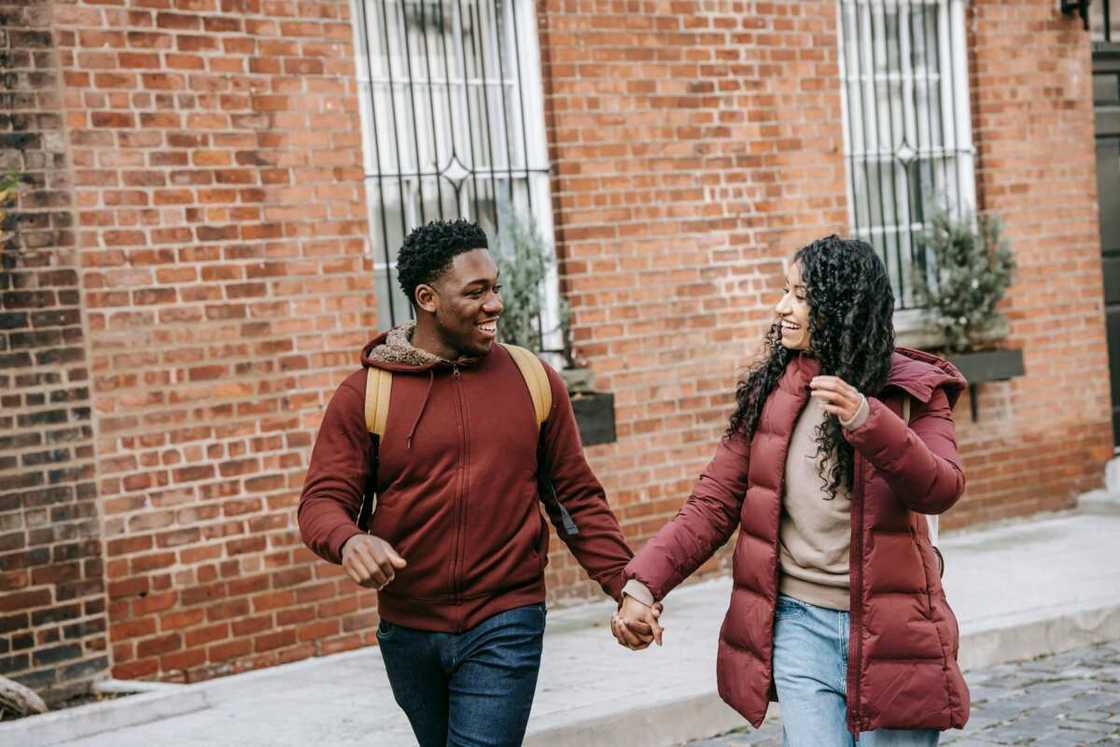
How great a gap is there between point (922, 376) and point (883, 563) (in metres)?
0.45

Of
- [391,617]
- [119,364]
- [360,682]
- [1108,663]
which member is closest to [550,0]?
[119,364]

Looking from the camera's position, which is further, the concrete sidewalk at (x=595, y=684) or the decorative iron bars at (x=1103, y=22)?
the decorative iron bars at (x=1103, y=22)

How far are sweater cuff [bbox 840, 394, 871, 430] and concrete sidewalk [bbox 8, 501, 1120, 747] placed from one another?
281cm

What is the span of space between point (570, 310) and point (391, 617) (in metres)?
4.81

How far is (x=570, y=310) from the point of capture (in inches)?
340

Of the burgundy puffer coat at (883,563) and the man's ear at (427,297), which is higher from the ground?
the man's ear at (427,297)

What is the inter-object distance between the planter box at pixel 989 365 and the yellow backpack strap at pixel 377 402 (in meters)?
6.69

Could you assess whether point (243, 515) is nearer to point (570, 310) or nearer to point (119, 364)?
point (119, 364)

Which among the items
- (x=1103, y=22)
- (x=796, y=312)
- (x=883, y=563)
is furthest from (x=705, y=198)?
(x=883, y=563)

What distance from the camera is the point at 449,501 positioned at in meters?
3.88

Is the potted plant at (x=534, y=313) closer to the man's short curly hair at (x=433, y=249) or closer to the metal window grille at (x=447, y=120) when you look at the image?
the metal window grille at (x=447, y=120)

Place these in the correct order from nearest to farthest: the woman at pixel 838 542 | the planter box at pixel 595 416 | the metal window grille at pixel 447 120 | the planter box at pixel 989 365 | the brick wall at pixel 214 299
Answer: the woman at pixel 838 542
the brick wall at pixel 214 299
the metal window grille at pixel 447 120
the planter box at pixel 595 416
the planter box at pixel 989 365

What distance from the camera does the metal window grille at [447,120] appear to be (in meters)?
8.23

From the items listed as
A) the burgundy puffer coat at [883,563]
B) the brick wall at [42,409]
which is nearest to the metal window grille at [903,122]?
the brick wall at [42,409]
